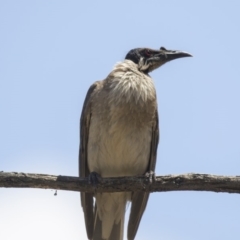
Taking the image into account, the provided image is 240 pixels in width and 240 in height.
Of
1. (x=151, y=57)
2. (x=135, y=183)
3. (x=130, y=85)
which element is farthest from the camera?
(x=151, y=57)

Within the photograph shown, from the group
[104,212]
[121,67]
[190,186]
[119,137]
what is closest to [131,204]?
[104,212]

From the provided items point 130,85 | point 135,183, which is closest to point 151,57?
point 130,85

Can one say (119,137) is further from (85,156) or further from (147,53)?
(147,53)

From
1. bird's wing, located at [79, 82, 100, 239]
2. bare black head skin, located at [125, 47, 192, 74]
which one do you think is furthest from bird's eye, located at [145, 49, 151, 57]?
bird's wing, located at [79, 82, 100, 239]

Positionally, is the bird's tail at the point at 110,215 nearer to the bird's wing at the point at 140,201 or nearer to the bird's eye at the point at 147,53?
the bird's wing at the point at 140,201

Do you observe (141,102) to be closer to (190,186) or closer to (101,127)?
(101,127)

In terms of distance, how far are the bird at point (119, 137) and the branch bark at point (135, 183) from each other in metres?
0.96

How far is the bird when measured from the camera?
330 inches

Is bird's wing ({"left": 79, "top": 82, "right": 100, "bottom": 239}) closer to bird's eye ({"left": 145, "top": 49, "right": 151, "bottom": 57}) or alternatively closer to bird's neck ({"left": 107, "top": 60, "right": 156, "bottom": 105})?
bird's neck ({"left": 107, "top": 60, "right": 156, "bottom": 105})

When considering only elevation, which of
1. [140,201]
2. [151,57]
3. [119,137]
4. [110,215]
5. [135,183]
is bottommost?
[110,215]

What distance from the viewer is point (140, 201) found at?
29.1ft

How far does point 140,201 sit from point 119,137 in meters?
1.05

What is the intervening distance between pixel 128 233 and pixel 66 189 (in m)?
2.06

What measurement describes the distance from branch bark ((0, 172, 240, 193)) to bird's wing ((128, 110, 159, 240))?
153 centimetres
